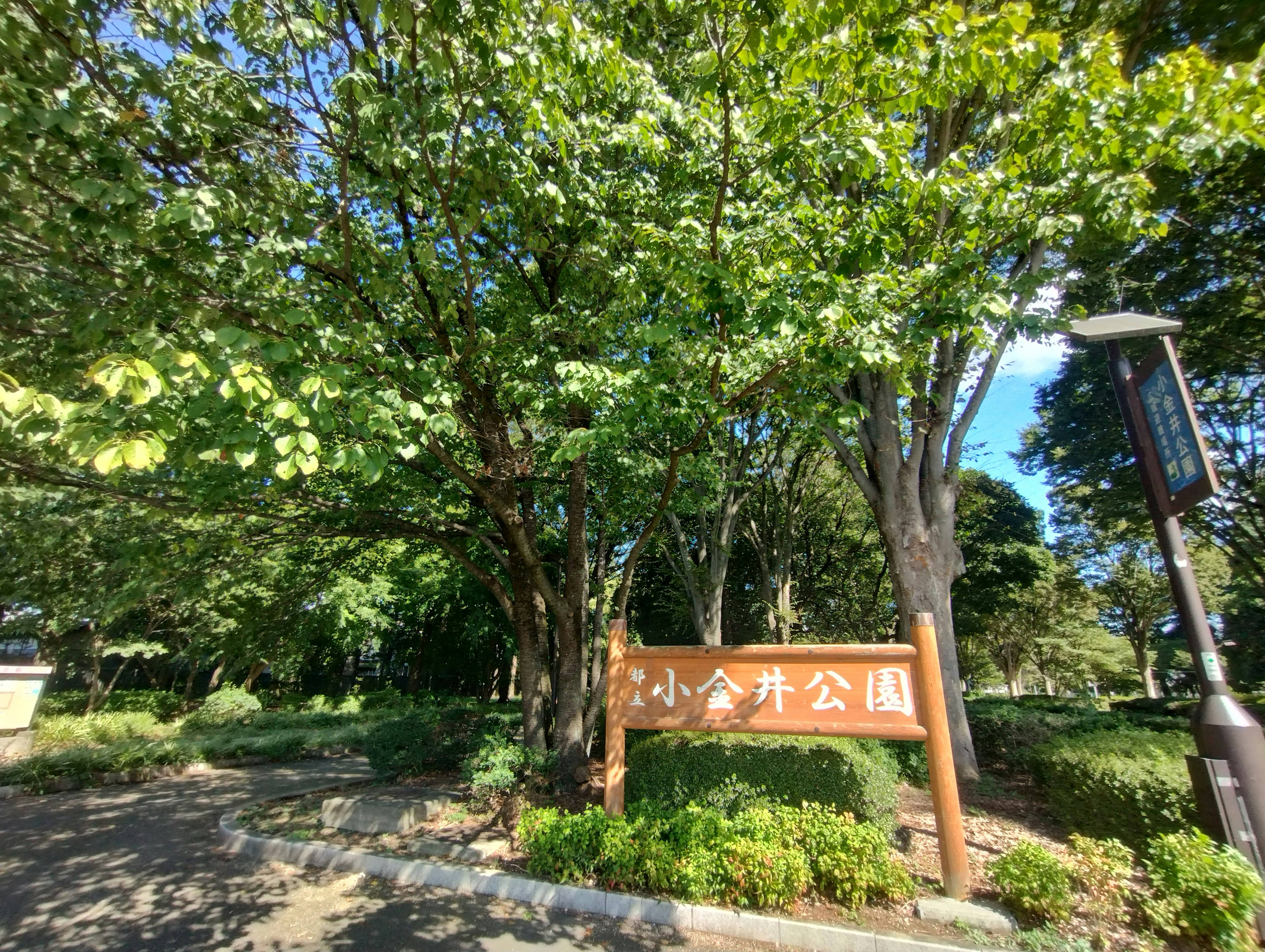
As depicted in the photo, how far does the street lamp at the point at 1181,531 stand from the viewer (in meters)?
3.83

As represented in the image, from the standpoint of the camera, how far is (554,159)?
239 inches

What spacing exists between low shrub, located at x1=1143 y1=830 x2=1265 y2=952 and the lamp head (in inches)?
134

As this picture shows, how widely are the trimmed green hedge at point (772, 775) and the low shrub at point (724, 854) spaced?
0.31 metres

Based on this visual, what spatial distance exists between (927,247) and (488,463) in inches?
195

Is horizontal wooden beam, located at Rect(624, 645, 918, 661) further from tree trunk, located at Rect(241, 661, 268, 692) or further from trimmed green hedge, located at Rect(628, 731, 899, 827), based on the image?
tree trunk, located at Rect(241, 661, 268, 692)

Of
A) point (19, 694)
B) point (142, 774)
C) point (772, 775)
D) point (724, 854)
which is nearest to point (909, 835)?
point (772, 775)

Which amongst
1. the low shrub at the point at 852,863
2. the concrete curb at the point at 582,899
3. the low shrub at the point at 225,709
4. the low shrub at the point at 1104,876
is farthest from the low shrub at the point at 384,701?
the low shrub at the point at 1104,876

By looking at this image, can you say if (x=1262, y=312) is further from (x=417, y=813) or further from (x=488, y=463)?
(x=417, y=813)

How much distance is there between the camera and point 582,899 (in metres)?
4.45

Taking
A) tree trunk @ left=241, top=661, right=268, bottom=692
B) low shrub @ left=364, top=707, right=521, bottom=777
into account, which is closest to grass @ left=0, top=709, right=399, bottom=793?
tree trunk @ left=241, top=661, right=268, bottom=692

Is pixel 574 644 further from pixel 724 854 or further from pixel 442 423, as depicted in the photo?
pixel 442 423

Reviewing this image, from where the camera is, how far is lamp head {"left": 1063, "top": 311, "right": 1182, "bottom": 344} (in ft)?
15.0

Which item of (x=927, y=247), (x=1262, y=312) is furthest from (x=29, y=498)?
(x=1262, y=312)

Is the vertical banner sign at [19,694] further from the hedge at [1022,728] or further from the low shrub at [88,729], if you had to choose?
the hedge at [1022,728]
